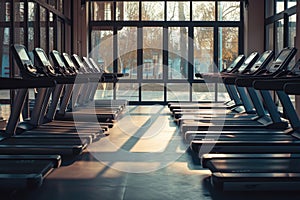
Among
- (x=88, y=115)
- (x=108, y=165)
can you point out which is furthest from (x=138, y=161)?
(x=88, y=115)

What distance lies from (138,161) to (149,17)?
9.00 metres

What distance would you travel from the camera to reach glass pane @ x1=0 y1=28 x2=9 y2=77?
23.1ft

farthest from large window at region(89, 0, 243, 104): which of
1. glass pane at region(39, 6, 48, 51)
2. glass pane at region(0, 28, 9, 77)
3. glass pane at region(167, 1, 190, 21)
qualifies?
glass pane at region(0, 28, 9, 77)

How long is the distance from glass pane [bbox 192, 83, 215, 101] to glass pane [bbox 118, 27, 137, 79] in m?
1.67

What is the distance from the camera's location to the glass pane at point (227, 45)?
13.4m

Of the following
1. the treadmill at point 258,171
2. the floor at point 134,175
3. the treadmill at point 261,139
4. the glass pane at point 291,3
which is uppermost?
the glass pane at point 291,3

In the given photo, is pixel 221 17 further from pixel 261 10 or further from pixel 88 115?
pixel 88 115

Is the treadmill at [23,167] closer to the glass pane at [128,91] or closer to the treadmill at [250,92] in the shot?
the treadmill at [250,92]

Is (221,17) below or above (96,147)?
above

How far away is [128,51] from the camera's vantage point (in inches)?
533

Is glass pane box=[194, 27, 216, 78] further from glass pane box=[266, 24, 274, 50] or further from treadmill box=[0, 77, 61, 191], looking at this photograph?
treadmill box=[0, 77, 61, 191]

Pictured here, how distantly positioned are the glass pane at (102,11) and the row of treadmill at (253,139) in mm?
4987

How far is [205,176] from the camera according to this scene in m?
4.13

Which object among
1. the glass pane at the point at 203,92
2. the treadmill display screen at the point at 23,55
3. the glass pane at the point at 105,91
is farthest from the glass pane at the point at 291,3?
the treadmill display screen at the point at 23,55
